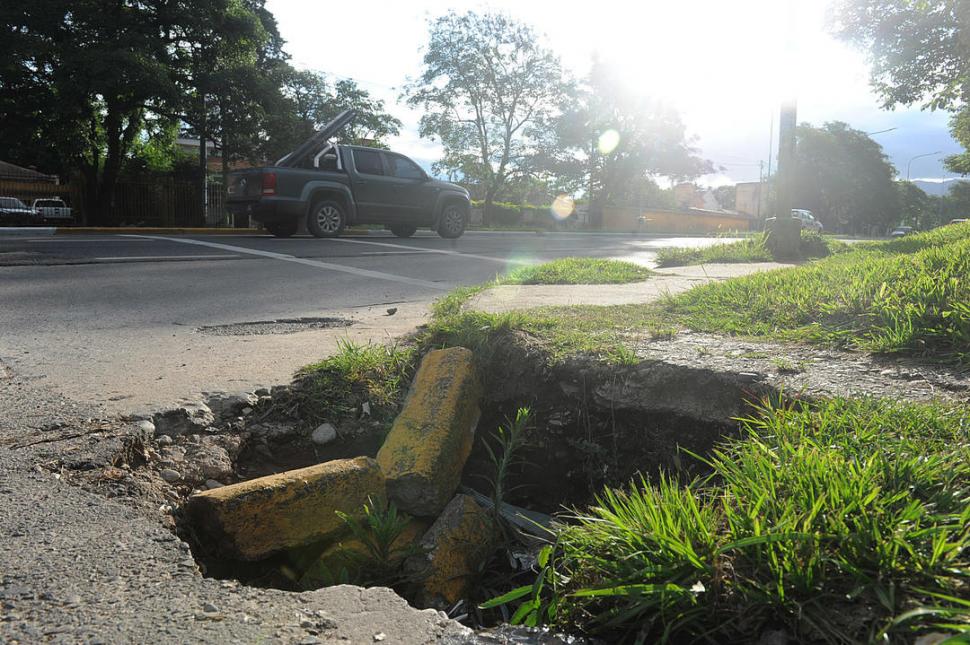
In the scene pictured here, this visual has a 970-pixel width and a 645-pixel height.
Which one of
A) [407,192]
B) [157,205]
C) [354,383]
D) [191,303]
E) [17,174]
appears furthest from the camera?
[17,174]

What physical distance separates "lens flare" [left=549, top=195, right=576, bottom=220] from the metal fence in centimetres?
2021

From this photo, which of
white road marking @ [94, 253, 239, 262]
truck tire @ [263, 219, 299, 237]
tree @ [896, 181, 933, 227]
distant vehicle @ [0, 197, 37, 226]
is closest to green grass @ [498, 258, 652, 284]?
white road marking @ [94, 253, 239, 262]

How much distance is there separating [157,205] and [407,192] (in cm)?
1373

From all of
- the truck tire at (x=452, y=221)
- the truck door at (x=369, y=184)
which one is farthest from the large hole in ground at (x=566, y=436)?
the truck tire at (x=452, y=221)

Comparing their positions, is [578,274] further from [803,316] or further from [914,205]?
[914,205]

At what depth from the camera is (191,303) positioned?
5.48 meters

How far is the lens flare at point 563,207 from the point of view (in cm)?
3962

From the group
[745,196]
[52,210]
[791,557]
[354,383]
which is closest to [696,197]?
[745,196]

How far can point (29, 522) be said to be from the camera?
1.57 m

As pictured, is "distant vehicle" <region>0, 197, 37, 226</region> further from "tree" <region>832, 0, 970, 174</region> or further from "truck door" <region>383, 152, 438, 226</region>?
"tree" <region>832, 0, 970, 174</region>

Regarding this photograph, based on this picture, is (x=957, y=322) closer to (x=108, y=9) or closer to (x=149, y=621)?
(x=149, y=621)

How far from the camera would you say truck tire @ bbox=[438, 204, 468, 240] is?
14.1 metres

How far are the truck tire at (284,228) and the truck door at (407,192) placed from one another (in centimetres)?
180

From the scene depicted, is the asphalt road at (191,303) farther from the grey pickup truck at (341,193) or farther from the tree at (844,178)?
the tree at (844,178)
